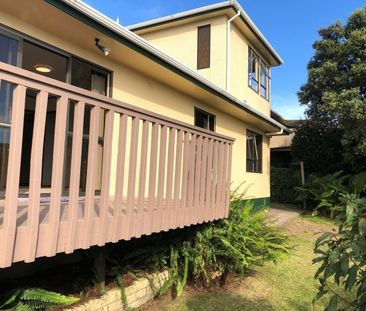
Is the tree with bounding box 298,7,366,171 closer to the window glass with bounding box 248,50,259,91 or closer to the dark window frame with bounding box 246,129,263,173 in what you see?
the window glass with bounding box 248,50,259,91

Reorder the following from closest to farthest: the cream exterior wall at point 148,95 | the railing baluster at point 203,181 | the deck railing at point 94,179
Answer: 1. the deck railing at point 94,179
2. the railing baluster at point 203,181
3. the cream exterior wall at point 148,95

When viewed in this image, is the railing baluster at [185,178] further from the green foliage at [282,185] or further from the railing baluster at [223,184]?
the green foliage at [282,185]

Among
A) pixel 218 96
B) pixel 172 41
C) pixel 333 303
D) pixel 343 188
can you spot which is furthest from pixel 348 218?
pixel 172 41

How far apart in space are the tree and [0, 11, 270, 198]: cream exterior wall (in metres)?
3.70

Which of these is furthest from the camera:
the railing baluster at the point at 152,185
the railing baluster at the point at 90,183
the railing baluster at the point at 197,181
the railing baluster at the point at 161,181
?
the railing baluster at the point at 197,181

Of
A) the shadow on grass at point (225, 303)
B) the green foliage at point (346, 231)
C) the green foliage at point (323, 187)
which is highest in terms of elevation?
the green foliage at point (323, 187)

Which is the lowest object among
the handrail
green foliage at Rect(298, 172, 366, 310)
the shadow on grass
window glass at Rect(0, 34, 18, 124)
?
the shadow on grass

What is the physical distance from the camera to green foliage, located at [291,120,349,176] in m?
16.9

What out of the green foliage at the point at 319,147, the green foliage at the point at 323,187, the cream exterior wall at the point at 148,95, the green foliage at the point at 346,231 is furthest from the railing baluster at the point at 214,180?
the green foliage at the point at 319,147

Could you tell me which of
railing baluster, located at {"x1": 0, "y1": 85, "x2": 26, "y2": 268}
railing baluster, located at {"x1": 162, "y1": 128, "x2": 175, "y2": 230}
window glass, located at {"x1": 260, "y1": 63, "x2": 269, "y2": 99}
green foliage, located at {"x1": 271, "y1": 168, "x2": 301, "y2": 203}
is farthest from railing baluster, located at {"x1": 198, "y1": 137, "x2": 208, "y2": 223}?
green foliage, located at {"x1": 271, "y1": 168, "x2": 301, "y2": 203}

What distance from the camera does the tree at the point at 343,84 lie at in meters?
12.7

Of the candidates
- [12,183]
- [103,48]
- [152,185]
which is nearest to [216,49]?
[103,48]

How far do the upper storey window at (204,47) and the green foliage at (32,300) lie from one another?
9.72 metres

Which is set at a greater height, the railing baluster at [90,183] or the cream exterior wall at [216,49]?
the cream exterior wall at [216,49]
